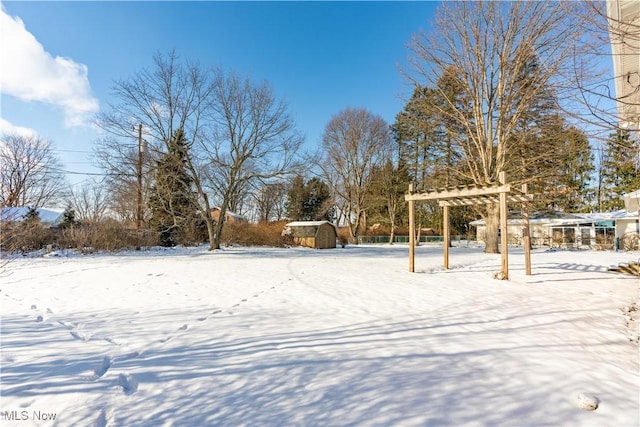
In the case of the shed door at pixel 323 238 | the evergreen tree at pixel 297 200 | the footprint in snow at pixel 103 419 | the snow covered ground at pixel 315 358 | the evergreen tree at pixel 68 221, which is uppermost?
the evergreen tree at pixel 297 200

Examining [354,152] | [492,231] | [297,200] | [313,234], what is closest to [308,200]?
[297,200]

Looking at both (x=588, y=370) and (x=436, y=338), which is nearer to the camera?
(x=588, y=370)

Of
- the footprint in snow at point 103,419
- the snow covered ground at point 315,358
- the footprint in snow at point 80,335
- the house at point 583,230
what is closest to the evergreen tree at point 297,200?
the house at point 583,230

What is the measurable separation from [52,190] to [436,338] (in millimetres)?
30566

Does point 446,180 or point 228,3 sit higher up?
point 228,3

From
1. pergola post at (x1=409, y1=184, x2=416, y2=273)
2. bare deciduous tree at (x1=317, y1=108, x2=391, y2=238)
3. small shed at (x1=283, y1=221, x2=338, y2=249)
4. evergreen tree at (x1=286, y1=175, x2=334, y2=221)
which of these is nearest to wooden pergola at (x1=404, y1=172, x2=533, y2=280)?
pergola post at (x1=409, y1=184, x2=416, y2=273)

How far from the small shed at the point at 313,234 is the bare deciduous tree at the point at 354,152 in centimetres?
678

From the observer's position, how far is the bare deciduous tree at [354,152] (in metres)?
28.5

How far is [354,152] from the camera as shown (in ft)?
94.4

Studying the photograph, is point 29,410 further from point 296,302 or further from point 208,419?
point 296,302

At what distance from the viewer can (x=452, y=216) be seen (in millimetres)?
32781

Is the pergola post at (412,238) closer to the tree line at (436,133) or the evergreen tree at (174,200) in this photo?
the tree line at (436,133)

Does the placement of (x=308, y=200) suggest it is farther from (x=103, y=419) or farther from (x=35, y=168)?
(x=103, y=419)

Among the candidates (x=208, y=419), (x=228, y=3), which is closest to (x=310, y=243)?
(x=228, y=3)
